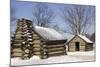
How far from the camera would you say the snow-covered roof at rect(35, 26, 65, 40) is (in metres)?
2.26

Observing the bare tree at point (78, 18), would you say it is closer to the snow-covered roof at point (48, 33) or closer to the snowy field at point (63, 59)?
the snow-covered roof at point (48, 33)

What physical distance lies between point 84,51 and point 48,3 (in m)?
0.71

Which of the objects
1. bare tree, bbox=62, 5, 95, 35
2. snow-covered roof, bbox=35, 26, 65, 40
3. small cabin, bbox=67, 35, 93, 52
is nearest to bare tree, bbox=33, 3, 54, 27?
snow-covered roof, bbox=35, 26, 65, 40

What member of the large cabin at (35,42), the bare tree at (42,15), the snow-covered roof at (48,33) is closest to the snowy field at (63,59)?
the large cabin at (35,42)

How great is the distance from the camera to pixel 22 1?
7.17 feet

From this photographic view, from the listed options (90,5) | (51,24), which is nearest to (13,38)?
(51,24)

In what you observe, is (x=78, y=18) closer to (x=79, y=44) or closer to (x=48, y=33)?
(x=79, y=44)

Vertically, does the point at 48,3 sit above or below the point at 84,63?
above

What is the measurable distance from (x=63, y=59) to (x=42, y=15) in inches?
21.8

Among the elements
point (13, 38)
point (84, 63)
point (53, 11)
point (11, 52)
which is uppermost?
point (53, 11)

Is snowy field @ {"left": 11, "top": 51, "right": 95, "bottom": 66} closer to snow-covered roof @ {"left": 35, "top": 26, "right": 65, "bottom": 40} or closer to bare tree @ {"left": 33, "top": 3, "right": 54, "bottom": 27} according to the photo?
snow-covered roof @ {"left": 35, "top": 26, "right": 65, "bottom": 40}

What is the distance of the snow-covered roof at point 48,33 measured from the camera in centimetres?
226
